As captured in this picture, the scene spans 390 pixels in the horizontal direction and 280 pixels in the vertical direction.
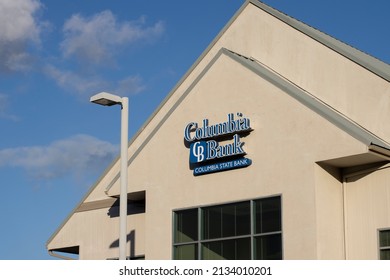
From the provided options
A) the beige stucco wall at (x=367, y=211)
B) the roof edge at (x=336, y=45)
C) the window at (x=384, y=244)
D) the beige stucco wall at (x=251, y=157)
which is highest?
the roof edge at (x=336, y=45)

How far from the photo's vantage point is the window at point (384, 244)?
76.2ft

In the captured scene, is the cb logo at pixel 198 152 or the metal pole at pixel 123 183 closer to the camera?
the metal pole at pixel 123 183

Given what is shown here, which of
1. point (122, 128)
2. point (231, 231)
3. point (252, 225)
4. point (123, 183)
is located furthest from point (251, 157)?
point (123, 183)

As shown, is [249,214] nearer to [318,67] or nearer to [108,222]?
[318,67]

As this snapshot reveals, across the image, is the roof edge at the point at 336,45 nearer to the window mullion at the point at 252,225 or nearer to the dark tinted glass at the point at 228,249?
the window mullion at the point at 252,225

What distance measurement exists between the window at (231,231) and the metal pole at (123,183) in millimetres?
6281

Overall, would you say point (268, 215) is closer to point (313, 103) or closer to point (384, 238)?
point (384, 238)

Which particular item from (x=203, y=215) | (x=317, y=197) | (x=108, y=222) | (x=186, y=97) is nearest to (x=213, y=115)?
(x=186, y=97)

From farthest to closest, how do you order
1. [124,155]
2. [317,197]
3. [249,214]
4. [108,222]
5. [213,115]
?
[108,222]
[213,115]
[249,214]
[317,197]
[124,155]

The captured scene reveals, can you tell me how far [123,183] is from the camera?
19703 mm

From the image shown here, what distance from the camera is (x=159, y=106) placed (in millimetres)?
31641

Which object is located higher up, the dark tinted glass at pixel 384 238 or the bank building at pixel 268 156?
the bank building at pixel 268 156

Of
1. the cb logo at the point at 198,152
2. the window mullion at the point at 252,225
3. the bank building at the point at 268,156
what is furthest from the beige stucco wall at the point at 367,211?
the cb logo at the point at 198,152

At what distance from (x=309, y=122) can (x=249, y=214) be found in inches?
136
